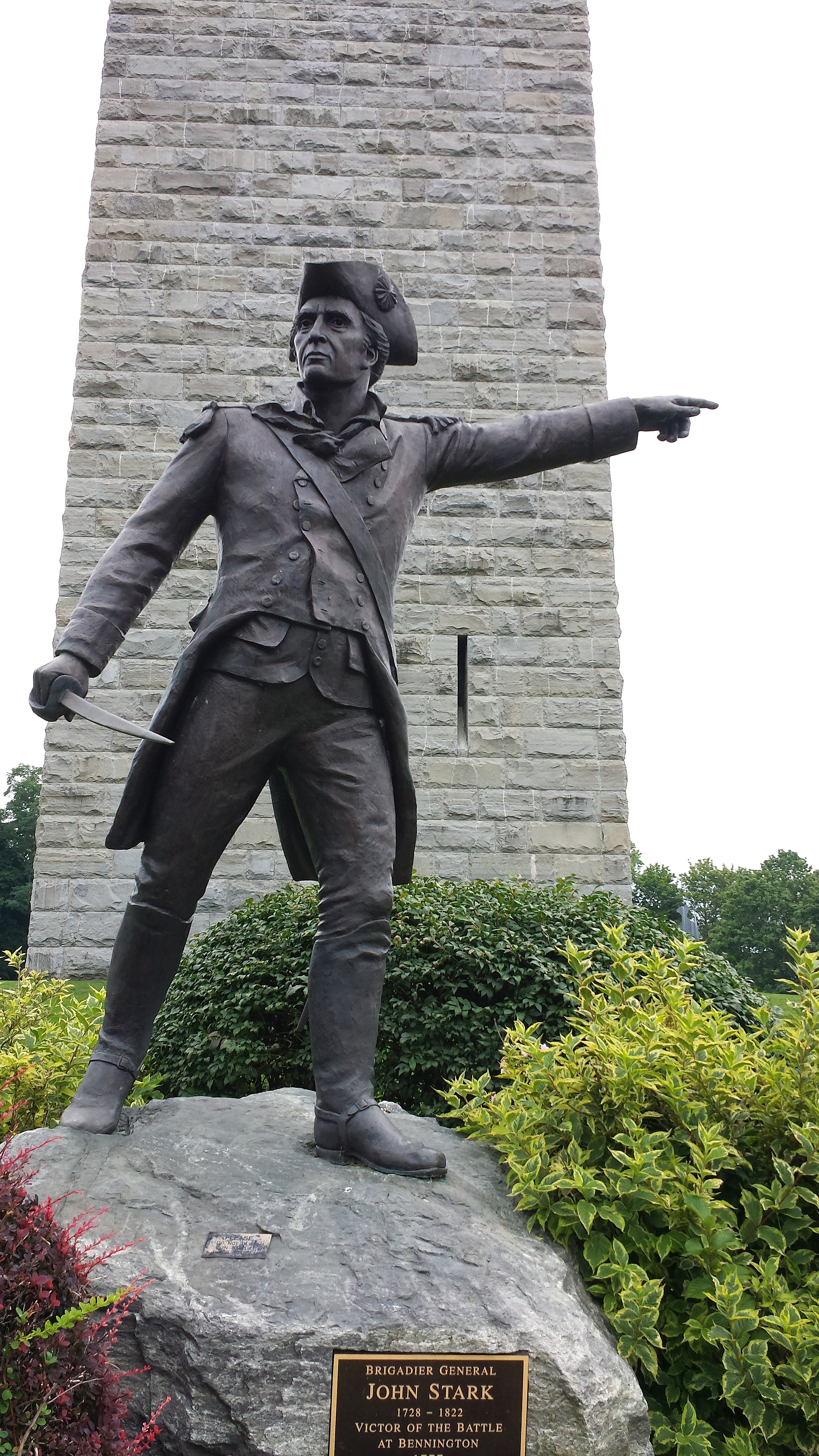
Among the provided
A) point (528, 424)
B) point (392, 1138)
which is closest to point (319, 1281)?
point (392, 1138)

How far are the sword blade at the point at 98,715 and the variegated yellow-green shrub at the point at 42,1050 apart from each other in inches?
35.9

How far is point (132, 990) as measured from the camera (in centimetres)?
301

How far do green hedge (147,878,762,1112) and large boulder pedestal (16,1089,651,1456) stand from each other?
5.08 feet

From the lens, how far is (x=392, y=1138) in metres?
2.83

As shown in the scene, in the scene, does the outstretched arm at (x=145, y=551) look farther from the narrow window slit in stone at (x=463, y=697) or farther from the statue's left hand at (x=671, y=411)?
the narrow window slit in stone at (x=463, y=697)

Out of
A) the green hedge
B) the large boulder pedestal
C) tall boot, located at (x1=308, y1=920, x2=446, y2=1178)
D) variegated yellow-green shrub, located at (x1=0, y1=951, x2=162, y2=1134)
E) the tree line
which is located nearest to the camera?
the large boulder pedestal

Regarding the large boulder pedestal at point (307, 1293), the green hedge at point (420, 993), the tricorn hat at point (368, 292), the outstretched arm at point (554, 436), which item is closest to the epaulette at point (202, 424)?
the tricorn hat at point (368, 292)

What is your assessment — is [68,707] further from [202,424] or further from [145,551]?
[202,424]

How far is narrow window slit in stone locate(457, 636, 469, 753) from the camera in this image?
7840 millimetres

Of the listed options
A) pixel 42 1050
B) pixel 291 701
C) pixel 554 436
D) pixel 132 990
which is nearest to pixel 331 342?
pixel 554 436

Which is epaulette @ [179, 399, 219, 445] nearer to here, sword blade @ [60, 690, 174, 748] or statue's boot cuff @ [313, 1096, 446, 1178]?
sword blade @ [60, 690, 174, 748]

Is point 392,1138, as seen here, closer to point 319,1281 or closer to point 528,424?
point 319,1281

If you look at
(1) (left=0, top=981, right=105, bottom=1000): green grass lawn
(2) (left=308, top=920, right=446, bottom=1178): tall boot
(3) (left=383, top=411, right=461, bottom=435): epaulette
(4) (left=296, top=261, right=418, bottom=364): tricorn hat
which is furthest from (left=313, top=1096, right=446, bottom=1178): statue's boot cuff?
(1) (left=0, top=981, right=105, bottom=1000): green grass lawn

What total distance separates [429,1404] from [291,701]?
167 cm
